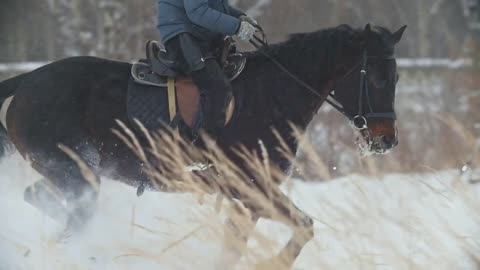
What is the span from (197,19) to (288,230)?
162 cm

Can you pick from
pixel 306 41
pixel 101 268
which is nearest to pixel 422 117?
Result: pixel 306 41

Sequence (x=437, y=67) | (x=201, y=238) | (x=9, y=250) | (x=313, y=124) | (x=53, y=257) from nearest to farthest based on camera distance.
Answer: (x=201, y=238)
(x=53, y=257)
(x=9, y=250)
(x=313, y=124)
(x=437, y=67)

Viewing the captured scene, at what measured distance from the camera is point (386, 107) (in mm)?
4766

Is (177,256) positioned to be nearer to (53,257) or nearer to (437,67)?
(53,257)

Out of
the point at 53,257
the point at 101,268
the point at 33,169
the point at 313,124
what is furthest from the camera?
the point at 313,124

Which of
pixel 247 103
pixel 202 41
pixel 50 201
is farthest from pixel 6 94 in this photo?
pixel 247 103

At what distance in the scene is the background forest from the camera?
1299 cm

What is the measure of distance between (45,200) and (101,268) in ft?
2.88

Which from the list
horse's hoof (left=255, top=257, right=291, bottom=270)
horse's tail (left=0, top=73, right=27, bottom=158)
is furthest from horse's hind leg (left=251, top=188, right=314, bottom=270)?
horse's tail (left=0, top=73, right=27, bottom=158)

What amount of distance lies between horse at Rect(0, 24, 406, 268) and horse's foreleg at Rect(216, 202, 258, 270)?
1.91ft

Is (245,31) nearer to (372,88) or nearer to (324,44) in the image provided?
(324,44)

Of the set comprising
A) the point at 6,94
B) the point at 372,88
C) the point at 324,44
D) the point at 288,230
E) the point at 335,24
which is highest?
the point at 324,44

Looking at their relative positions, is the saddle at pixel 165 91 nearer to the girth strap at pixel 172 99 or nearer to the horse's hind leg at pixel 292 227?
the girth strap at pixel 172 99

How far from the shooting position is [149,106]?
198 inches
